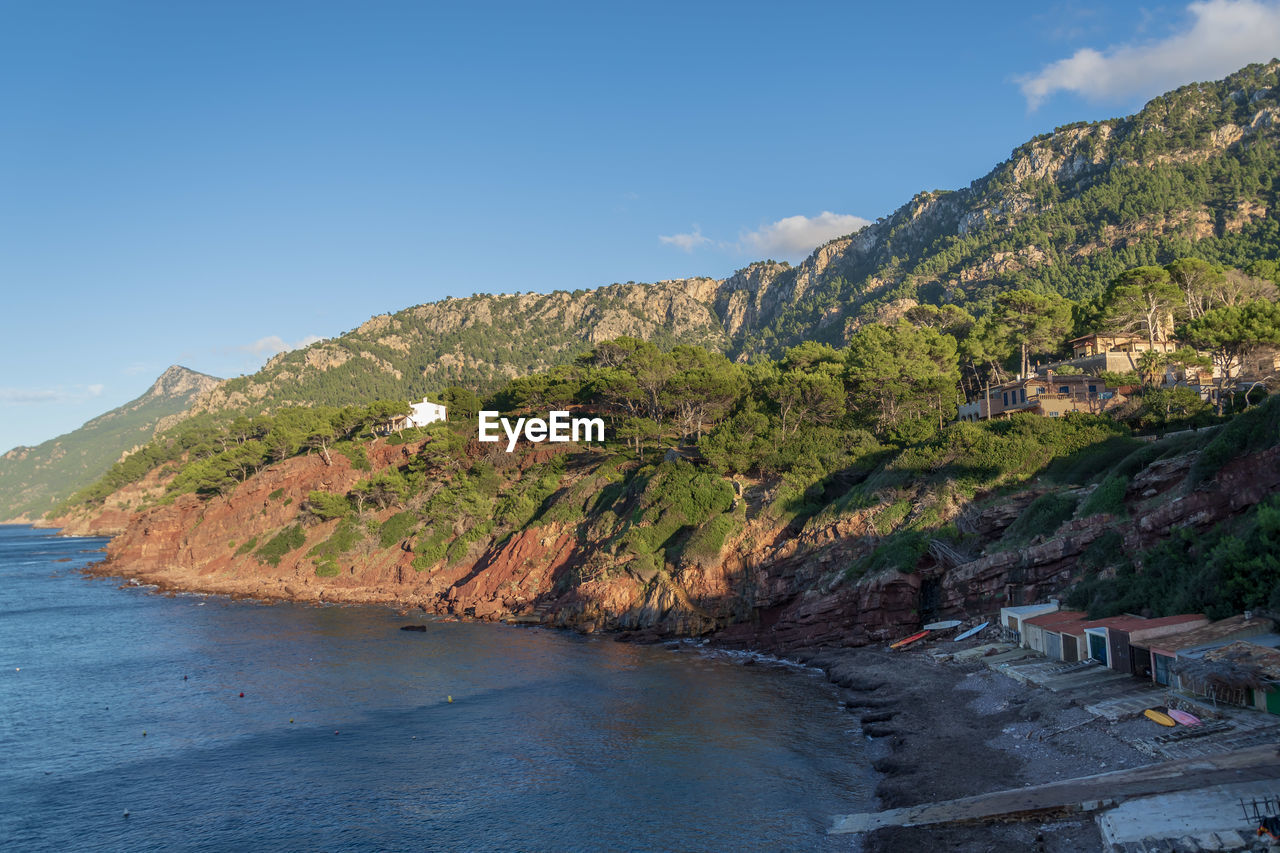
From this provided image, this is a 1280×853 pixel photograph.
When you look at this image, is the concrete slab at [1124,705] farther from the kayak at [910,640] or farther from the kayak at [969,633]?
the kayak at [910,640]

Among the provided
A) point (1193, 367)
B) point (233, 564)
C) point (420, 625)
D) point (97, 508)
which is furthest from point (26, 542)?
point (1193, 367)

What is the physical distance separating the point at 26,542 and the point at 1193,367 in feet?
664

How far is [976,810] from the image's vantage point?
21.5m

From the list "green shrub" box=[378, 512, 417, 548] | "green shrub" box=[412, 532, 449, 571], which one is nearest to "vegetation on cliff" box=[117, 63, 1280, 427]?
"green shrub" box=[378, 512, 417, 548]

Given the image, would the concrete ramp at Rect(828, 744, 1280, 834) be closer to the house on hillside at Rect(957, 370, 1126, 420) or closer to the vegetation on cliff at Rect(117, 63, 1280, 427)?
the house on hillside at Rect(957, 370, 1126, 420)

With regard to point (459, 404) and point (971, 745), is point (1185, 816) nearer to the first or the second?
point (971, 745)

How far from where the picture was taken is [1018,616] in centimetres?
3619

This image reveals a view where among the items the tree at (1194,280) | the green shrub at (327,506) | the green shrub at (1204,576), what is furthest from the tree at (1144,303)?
the green shrub at (327,506)

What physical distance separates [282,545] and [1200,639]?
79512 millimetres

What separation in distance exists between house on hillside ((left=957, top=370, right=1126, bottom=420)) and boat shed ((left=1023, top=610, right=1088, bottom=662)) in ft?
76.6

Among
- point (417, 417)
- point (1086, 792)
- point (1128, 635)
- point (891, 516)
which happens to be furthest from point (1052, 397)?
point (417, 417)

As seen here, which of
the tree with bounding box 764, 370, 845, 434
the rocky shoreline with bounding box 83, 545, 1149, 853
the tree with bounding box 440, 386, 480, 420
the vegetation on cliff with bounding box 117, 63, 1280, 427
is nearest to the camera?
the rocky shoreline with bounding box 83, 545, 1149, 853

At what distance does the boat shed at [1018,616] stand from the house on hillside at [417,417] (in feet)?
250

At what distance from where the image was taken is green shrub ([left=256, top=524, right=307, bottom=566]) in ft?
270
